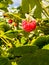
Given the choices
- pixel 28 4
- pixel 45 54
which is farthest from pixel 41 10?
pixel 45 54

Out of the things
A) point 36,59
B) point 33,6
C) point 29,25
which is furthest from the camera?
point 29,25

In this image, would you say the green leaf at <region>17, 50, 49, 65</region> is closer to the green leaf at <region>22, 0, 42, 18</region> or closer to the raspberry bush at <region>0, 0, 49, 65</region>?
the raspberry bush at <region>0, 0, 49, 65</region>

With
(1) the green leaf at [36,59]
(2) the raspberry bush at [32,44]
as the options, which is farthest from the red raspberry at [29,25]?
(1) the green leaf at [36,59]

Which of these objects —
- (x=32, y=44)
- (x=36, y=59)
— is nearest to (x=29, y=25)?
(x=32, y=44)

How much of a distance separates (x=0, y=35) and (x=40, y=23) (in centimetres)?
19

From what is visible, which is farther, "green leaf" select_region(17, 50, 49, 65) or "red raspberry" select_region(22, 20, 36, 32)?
"red raspberry" select_region(22, 20, 36, 32)

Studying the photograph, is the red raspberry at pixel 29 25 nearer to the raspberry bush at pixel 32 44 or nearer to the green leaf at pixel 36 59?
the raspberry bush at pixel 32 44

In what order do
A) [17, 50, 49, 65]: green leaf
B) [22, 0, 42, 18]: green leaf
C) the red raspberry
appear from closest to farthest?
[17, 50, 49, 65]: green leaf, [22, 0, 42, 18]: green leaf, the red raspberry

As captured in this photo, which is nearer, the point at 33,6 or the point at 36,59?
the point at 36,59

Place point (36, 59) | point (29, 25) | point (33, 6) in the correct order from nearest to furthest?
point (36, 59)
point (33, 6)
point (29, 25)

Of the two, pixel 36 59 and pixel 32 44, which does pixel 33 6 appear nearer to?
pixel 32 44

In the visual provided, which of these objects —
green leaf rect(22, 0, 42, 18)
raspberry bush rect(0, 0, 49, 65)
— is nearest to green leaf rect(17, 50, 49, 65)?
raspberry bush rect(0, 0, 49, 65)

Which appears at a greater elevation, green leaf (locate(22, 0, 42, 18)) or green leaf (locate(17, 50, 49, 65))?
green leaf (locate(22, 0, 42, 18))

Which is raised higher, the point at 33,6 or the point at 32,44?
the point at 33,6
